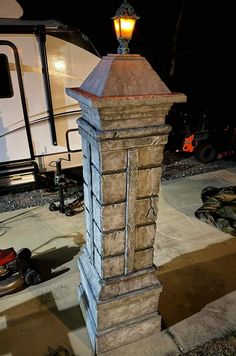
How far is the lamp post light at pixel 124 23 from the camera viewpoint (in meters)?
2.08

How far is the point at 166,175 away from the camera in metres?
7.45

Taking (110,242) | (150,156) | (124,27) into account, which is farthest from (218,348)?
(124,27)

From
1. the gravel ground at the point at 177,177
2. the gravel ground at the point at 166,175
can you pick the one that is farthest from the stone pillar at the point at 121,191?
the gravel ground at the point at 166,175

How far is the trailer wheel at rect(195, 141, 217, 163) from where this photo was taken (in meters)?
8.17

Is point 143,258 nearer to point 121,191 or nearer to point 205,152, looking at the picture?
point 121,191

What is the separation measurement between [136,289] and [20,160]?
408 cm

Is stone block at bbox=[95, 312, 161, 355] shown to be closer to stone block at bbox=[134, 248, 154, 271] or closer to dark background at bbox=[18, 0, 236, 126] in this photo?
stone block at bbox=[134, 248, 154, 271]

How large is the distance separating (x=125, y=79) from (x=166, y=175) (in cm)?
561

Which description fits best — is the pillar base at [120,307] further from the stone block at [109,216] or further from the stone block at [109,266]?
the stone block at [109,216]

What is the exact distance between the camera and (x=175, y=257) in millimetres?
4488

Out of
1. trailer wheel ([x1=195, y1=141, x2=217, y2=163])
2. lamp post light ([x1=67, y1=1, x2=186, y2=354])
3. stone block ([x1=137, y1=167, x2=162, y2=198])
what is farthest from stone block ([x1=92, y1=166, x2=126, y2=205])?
trailer wheel ([x1=195, y1=141, x2=217, y2=163])

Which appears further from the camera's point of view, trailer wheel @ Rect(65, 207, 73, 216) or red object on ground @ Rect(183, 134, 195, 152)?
red object on ground @ Rect(183, 134, 195, 152)

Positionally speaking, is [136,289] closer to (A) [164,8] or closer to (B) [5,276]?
(B) [5,276]

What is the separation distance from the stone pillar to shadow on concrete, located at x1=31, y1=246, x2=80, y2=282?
96 centimetres
